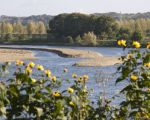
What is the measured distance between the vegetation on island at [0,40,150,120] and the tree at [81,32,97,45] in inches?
3975

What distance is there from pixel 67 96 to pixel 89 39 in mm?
105567

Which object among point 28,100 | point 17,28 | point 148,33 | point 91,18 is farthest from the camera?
point 17,28

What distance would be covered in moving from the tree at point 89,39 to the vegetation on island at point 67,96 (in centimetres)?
10096

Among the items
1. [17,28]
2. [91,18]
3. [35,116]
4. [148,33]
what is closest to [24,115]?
[35,116]

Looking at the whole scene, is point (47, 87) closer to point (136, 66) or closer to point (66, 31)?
point (136, 66)

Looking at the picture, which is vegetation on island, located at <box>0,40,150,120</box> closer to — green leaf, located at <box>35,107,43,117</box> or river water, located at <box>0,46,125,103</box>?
green leaf, located at <box>35,107,43,117</box>

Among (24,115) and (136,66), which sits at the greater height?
(136,66)

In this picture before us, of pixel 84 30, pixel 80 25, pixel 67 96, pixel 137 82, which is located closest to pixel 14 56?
pixel 84 30

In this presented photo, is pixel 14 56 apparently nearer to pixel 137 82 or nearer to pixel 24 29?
pixel 137 82

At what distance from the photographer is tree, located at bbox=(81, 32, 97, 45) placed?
354 ft

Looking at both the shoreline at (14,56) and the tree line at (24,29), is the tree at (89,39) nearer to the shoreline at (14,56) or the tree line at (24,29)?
the shoreline at (14,56)

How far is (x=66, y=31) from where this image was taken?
11875 cm

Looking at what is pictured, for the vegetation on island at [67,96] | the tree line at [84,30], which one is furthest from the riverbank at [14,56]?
the vegetation on island at [67,96]

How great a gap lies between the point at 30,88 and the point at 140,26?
443ft
